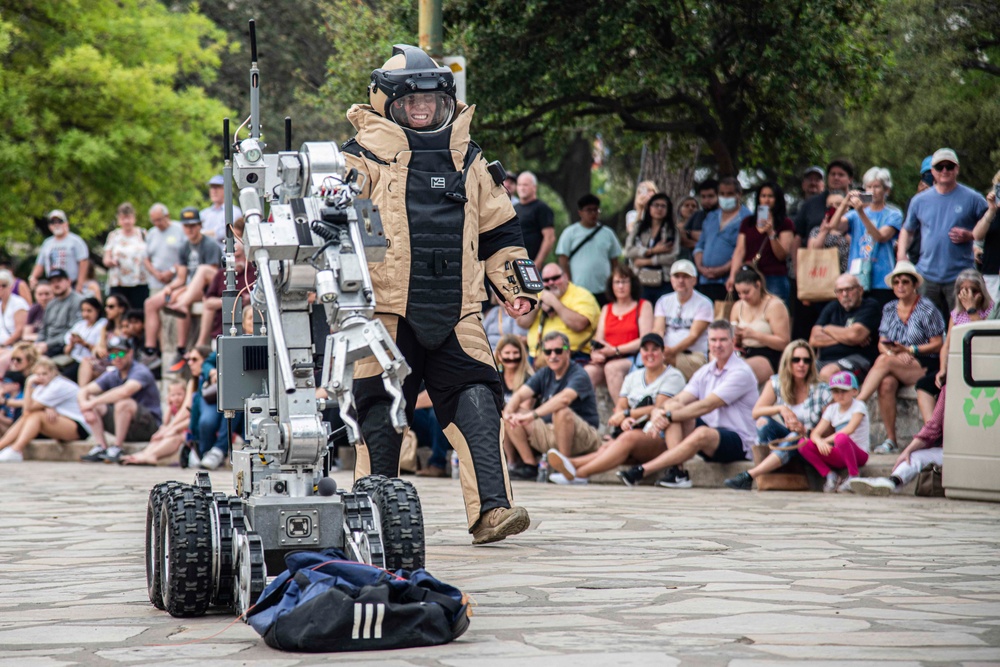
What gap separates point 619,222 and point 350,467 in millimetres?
18155

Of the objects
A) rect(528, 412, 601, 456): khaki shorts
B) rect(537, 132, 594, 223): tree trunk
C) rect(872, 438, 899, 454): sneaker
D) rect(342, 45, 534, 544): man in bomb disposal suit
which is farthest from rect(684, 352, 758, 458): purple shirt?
rect(537, 132, 594, 223): tree trunk

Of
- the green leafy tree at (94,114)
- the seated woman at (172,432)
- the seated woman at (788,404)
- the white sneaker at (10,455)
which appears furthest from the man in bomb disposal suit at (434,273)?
the green leafy tree at (94,114)

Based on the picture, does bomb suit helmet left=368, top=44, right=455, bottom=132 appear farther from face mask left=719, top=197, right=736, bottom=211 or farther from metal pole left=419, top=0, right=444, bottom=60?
face mask left=719, top=197, right=736, bottom=211

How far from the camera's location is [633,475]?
36.6ft

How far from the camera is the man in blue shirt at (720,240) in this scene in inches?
506

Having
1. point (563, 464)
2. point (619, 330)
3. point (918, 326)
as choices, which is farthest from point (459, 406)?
point (619, 330)

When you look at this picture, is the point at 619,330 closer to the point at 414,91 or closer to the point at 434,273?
the point at 434,273

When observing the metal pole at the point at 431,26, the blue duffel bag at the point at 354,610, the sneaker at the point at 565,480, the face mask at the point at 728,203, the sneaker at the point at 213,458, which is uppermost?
the metal pole at the point at 431,26

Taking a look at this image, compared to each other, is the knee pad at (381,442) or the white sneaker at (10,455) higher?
the knee pad at (381,442)

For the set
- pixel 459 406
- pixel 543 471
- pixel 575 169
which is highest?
pixel 575 169

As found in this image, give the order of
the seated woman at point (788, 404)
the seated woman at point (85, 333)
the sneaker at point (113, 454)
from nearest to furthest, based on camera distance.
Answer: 1. the seated woman at point (788, 404)
2. the sneaker at point (113, 454)
3. the seated woman at point (85, 333)

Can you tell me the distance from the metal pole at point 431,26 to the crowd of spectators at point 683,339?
9.43 feet

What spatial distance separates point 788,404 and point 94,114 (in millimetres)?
18568

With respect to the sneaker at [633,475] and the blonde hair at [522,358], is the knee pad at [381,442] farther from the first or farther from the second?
the blonde hair at [522,358]
